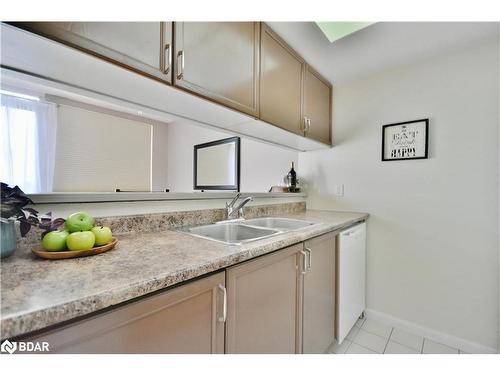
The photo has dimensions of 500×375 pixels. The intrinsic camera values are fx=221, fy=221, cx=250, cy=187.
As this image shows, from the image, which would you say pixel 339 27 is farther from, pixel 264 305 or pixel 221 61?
pixel 264 305

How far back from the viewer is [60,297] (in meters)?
0.46

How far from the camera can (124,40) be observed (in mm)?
848

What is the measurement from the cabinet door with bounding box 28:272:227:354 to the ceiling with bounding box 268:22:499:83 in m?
1.57

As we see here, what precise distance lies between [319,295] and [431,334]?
45.0 inches

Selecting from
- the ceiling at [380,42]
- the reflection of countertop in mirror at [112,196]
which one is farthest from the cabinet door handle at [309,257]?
the ceiling at [380,42]

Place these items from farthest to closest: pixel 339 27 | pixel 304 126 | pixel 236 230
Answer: pixel 304 126 < pixel 236 230 < pixel 339 27

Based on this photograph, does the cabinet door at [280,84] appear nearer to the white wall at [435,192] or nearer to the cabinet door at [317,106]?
the cabinet door at [317,106]

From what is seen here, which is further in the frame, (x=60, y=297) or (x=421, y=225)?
(x=421, y=225)

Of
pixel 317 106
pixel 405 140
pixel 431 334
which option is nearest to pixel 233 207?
pixel 317 106

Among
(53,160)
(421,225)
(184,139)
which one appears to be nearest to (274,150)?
(184,139)
